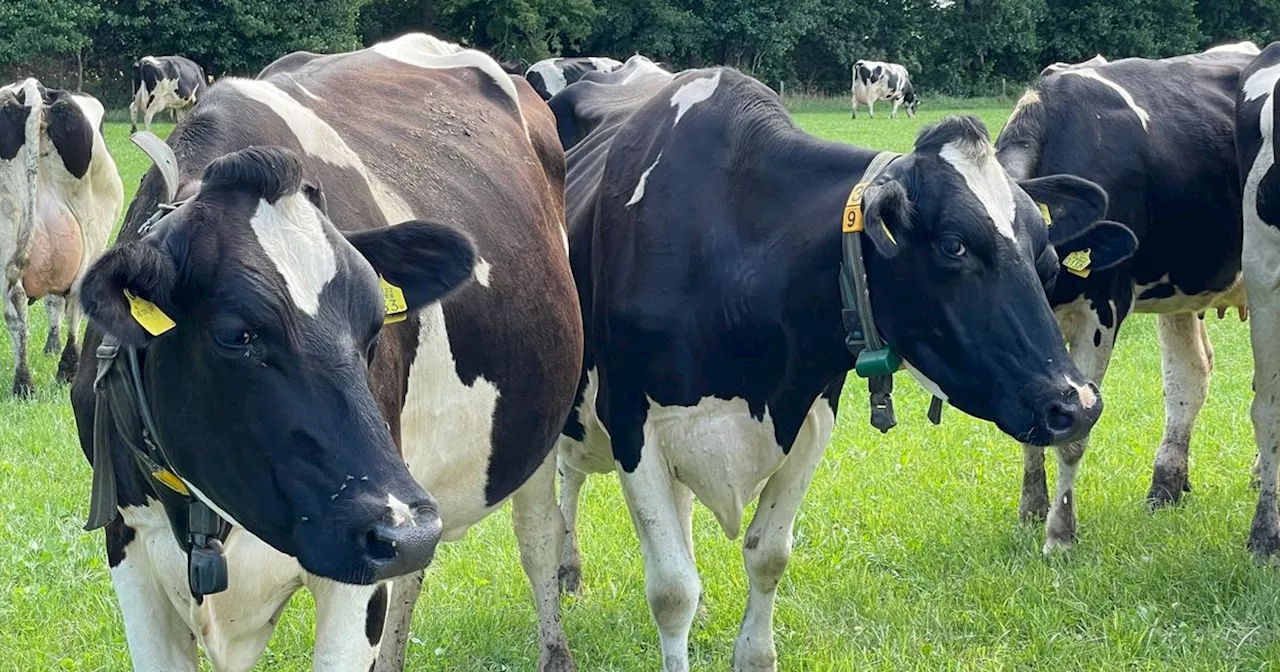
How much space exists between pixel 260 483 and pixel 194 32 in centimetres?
4333

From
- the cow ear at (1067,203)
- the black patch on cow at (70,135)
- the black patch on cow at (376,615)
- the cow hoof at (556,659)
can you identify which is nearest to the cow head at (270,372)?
the black patch on cow at (376,615)

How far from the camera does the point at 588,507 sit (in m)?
6.93

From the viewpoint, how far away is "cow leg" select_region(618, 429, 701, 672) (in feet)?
15.6

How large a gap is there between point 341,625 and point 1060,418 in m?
2.10

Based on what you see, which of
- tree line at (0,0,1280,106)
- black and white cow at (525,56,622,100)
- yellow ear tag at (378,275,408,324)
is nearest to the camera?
yellow ear tag at (378,275,408,324)

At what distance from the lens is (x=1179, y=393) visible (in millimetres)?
7078

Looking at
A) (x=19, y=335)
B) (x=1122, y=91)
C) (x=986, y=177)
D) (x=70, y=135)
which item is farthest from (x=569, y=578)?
(x=70, y=135)

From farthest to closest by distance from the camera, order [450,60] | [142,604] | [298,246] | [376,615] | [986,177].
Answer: [450,60] < [986,177] < [376,615] < [142,604] < [298,246]

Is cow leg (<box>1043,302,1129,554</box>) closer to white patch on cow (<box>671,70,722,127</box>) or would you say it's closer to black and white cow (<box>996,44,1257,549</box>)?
black and white cow (<box>996,44,1257,549</box>)

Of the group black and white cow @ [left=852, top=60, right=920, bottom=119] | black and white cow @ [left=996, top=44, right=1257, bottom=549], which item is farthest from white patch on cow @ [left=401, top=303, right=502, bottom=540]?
black and white cow @ [left=852, top=60, right=920, bottom=119]

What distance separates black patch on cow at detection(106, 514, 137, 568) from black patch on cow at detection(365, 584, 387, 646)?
0.58 m

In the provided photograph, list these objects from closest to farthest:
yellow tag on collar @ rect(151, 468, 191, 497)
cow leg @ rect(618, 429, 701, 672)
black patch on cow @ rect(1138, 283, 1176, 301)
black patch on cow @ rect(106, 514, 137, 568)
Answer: yellow tag on collar @ rect(151, 468, 191, 497), black patch on cow @ rect(106, 514, 137, 568), cow leg @ rect(618, 429, 701, 672), black patch on cow @ rect(1138, 283, 1176, 301)

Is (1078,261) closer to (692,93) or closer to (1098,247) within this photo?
(1098,247)

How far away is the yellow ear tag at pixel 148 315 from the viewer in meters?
2.59
